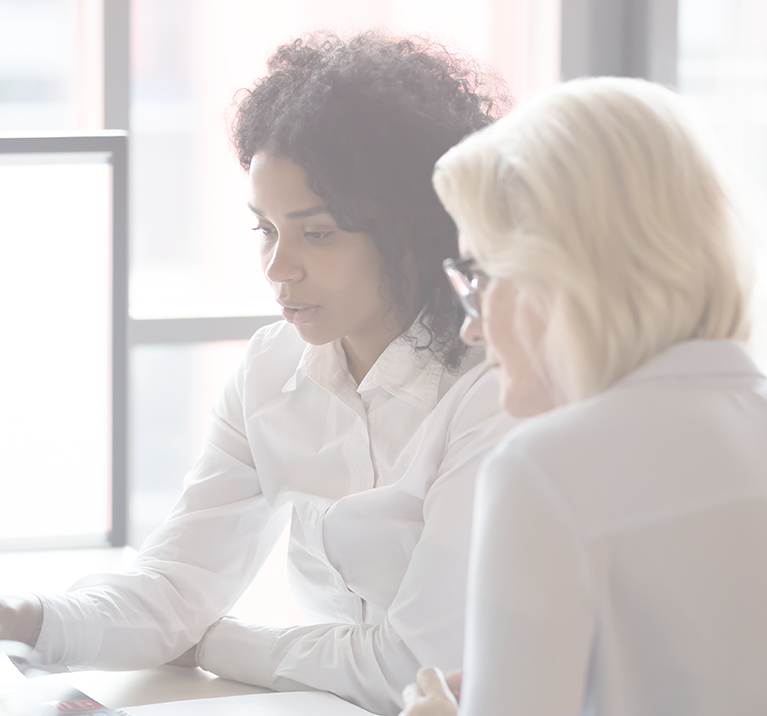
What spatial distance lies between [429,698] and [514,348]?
280mm

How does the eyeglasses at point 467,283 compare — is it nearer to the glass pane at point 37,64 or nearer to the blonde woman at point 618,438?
the blonde woman at point 618,438

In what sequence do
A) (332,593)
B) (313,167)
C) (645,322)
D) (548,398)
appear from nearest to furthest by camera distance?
(645,322) → (548,398) → (313,167) → (332,593)

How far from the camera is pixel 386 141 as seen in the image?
1.23 metres

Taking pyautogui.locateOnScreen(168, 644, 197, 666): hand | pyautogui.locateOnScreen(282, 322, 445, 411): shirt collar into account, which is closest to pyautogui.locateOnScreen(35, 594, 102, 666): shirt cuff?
pyautogui.locateOnScreen(168, 644, 197, 666): hand

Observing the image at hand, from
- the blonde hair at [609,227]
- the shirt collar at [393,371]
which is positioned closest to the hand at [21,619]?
the shirt collar at [393,371]

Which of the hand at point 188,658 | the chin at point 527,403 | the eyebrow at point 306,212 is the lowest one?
the hand at point 188,658

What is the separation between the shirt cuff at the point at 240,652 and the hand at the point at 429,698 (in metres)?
0.48

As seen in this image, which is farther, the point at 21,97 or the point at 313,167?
the point at 21,97

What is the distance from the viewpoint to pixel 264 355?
4.71 ft

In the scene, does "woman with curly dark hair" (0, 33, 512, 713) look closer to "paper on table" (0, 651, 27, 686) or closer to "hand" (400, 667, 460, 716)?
"paper on table" (0, 651, 27, 686)

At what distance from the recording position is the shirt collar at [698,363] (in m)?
0.63

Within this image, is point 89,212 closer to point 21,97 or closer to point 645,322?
point 21,97

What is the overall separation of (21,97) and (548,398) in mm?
2181

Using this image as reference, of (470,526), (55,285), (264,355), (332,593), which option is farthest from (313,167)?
(55,285)
